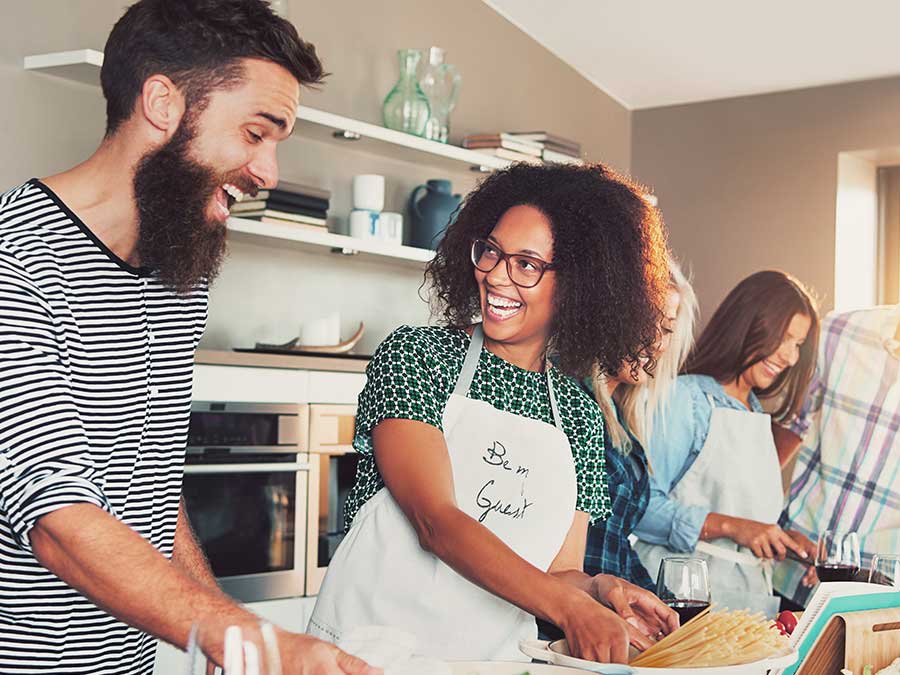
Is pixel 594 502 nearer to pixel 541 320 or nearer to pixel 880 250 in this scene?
pixel 541 320

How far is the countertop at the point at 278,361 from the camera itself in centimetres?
351

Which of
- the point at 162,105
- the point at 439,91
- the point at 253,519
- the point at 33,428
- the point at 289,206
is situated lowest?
the point at 253,519

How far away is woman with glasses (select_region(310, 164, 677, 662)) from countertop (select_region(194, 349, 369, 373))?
5.58ft

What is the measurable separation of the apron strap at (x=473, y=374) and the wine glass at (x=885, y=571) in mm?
485

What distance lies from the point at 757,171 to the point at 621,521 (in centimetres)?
383

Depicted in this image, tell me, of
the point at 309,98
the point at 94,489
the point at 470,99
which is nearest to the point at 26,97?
the point at 309,98

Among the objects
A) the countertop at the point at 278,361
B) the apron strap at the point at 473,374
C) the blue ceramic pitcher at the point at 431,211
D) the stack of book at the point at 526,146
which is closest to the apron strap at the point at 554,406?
the apron strap at the point at 473,374

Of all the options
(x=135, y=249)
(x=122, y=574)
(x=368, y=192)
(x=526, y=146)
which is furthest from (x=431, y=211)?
(x=122, y=574)

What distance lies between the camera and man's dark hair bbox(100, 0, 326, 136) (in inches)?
52.3

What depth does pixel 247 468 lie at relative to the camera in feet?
12.0

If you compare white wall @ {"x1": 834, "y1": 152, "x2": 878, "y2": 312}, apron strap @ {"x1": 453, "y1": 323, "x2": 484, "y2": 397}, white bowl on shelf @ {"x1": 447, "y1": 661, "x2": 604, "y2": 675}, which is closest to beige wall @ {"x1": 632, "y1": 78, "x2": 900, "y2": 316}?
white wall @ {"x1": 834, "y1": 152, "x2": 878, "y2": 312}

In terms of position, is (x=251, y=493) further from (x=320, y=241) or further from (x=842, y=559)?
Result: (x=842, y=559)

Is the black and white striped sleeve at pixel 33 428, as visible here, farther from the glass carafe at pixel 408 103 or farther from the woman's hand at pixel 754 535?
the glass carafe at pixel 408 103

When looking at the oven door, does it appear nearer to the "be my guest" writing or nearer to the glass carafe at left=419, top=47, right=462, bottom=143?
the glass carafe at left=419, top=47, right=462, bottom=143
